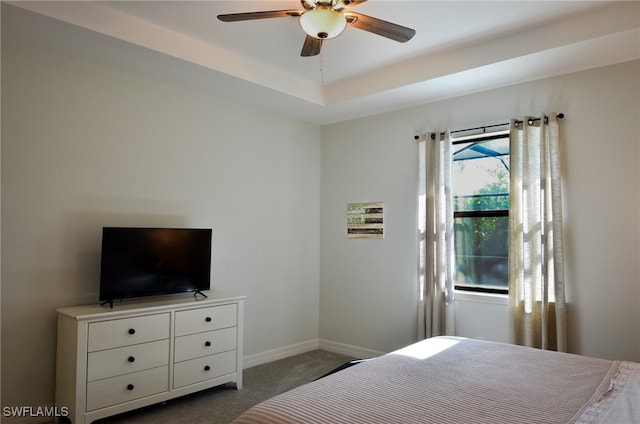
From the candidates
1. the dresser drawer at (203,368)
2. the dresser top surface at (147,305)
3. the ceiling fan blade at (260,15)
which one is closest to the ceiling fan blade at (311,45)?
the ceiling fan blade at (260,15)

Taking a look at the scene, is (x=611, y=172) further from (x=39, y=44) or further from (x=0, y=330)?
(x=0, y=330)

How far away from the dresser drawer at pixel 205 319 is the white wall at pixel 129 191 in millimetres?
542

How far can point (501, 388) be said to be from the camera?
5.82 ft

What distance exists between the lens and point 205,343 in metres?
3.34

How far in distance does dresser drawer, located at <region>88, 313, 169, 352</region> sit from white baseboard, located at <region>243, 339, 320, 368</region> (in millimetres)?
1254

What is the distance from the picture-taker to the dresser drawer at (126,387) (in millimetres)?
2754

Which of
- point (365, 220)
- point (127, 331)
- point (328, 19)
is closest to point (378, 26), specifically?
point (328, 19)

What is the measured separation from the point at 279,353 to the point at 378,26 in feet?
→ 11.1

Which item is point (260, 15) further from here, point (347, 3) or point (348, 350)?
point (348, 350)

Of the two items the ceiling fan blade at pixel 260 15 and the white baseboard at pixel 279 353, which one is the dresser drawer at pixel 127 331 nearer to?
the white baseboard at pixel 279 353

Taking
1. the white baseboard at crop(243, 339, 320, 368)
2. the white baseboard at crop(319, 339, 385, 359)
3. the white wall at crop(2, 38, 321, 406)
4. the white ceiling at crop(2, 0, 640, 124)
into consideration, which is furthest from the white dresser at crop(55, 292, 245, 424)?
the white ceiling at crop(2, 0, 640, 124)

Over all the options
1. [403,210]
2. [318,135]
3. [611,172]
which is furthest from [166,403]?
[611,172]

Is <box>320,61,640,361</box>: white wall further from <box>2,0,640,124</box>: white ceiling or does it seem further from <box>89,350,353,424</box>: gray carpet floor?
<box>89,350,353,424</box>: gray carpet floor

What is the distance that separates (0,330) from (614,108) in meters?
4.64
